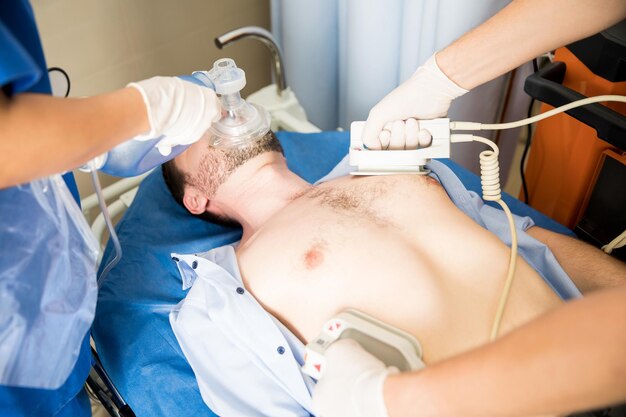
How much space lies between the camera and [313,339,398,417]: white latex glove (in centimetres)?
95

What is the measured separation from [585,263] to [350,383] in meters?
0.80

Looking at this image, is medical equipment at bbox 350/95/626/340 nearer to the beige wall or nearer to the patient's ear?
the patient's ear

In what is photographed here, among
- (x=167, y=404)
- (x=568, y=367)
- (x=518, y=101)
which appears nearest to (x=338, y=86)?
(x=518, y=101)

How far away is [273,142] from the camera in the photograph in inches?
68.6

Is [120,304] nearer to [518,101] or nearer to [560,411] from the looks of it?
[560,411]

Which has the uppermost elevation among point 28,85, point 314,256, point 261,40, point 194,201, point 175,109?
point 28,85

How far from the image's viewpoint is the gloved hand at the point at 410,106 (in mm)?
1420

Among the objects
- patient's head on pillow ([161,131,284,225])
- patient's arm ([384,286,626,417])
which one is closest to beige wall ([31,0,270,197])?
patient's head on pillow ([161,131,284,225])

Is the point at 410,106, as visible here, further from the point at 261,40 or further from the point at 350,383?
the point at 350,383

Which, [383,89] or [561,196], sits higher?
[383,89]

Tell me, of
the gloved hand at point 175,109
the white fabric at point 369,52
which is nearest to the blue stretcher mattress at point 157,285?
the white fabric at point 369,52

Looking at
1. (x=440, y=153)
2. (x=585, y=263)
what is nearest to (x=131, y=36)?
(x=440, y=153)

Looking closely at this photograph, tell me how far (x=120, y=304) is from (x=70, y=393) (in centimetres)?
34

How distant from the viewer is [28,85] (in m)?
0.81
